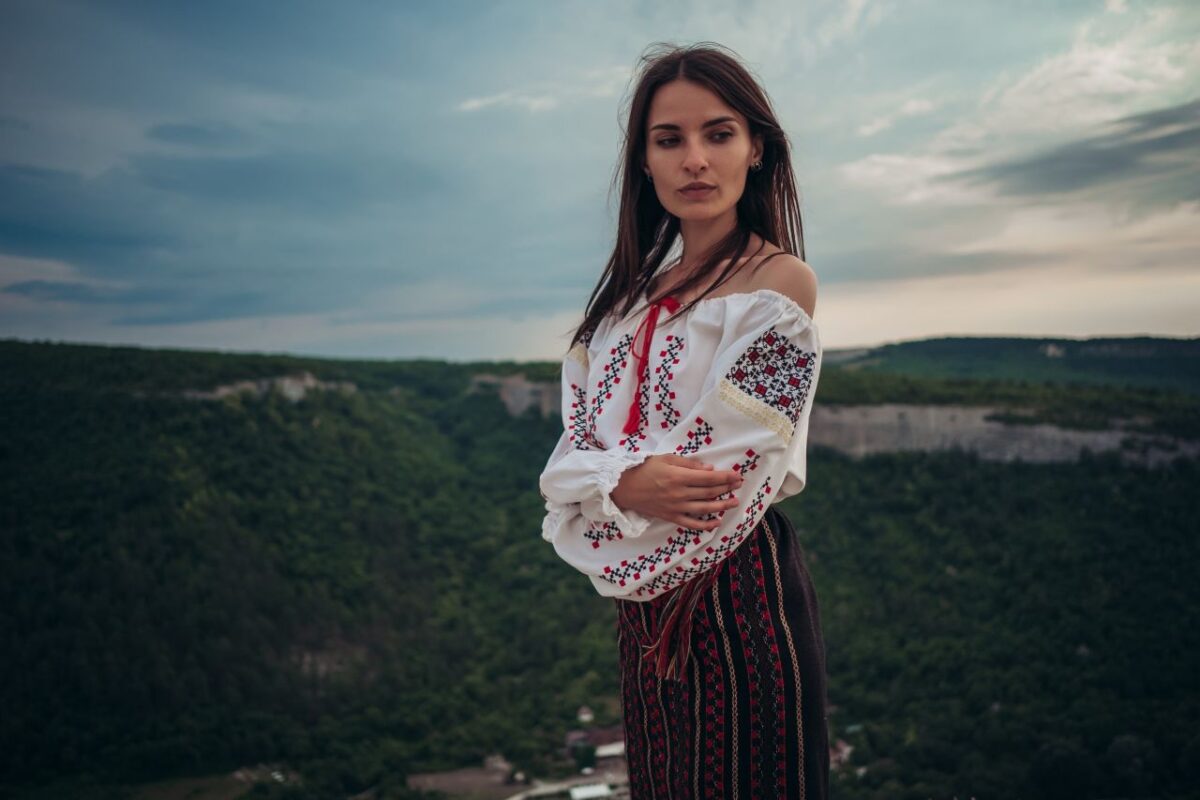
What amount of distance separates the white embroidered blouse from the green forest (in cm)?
936

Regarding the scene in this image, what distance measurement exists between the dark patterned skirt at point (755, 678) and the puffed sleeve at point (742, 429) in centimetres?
13

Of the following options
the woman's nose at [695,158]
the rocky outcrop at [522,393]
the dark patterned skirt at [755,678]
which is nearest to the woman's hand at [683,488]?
the dark patterned skirt at [755,678]

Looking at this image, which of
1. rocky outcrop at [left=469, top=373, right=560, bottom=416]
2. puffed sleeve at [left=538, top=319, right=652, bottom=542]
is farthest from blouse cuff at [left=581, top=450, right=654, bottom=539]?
rocky outcrop at [left=469, top=373, right=560, bottom=416]

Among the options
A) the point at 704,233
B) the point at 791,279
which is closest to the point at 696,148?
the point at 704,233

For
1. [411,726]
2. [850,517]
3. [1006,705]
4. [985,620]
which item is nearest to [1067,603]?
[985,620]

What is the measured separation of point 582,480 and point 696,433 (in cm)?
29

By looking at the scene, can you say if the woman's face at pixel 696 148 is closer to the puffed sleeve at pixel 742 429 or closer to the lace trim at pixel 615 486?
the puffed sleeve at pixel 742 429

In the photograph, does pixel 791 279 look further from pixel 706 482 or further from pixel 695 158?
pixel 706 482

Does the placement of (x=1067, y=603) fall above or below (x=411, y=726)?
above

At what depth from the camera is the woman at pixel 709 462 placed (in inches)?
76.9

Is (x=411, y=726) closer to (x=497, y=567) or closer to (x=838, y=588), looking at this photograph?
(x=497, y=567)

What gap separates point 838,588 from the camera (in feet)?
62.0

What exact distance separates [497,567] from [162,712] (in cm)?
971

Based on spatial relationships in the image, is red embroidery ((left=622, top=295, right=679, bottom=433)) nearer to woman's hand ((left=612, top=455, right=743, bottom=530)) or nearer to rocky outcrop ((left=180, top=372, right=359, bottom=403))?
woman's hand ((left=612, top=455, right=743, bottom=530))
